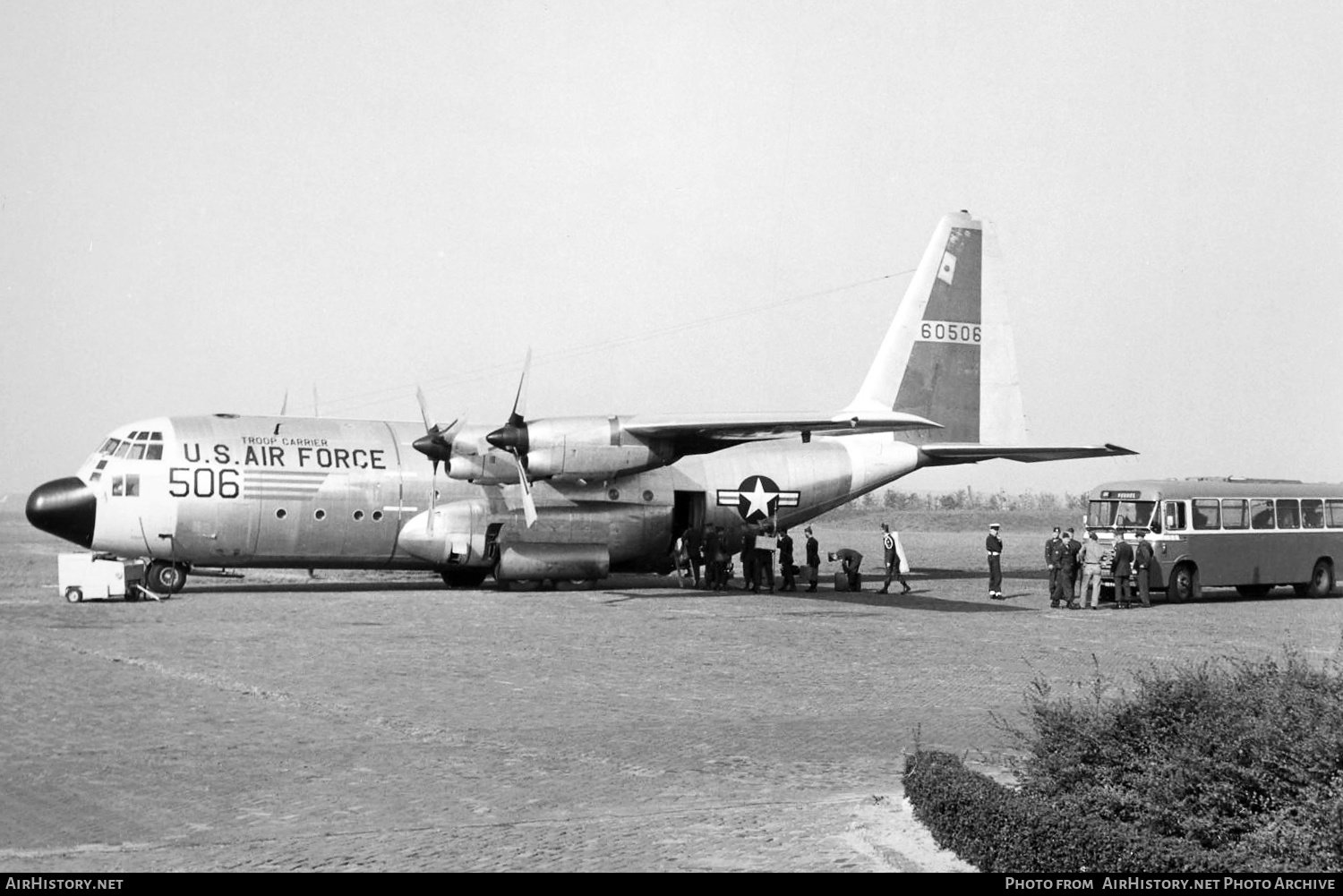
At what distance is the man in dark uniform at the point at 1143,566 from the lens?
24.3 m

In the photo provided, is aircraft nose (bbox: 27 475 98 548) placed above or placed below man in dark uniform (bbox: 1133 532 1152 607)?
above

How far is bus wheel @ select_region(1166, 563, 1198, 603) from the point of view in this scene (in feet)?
81.6

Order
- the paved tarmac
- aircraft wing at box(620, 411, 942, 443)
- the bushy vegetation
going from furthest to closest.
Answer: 1. aircraft wing at box(620, 411, 942, 443)
2. the paved tarmac
3. the bushy vegetation

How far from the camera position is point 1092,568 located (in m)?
24.2

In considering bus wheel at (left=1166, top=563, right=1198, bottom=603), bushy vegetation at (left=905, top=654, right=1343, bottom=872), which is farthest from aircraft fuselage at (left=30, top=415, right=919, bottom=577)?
bushy vegetation at (left=905, top=654, right=1343, bottom=872)

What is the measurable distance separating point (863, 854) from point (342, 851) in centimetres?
282

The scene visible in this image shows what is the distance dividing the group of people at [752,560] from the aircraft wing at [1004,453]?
248 centimetres

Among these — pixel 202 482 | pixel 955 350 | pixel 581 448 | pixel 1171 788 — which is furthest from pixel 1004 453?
pixel 1171 788

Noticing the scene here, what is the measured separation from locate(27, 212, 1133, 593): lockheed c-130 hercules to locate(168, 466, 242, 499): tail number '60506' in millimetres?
31

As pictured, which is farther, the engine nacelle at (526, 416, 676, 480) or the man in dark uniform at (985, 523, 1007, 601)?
the man in dark uniform at (985, 523, 1007, 601)

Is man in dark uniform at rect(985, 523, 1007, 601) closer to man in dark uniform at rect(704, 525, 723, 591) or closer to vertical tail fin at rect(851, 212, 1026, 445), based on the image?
vertical tail fin at rect(851, 212, 1026, 445)

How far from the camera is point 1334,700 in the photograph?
7172mm

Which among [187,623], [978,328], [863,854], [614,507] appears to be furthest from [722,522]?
[863,854]
